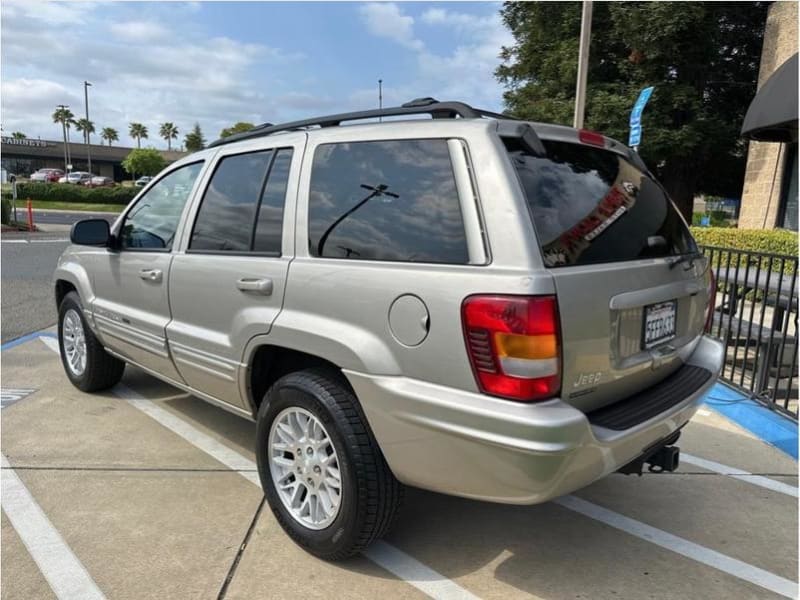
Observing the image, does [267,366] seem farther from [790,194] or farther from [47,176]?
[47,176]

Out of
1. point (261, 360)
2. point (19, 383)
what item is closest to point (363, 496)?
point (261, 360)

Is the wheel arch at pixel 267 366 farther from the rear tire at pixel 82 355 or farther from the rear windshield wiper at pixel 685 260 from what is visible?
the rear tire at pixel 82 355

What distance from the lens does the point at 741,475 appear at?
367cm

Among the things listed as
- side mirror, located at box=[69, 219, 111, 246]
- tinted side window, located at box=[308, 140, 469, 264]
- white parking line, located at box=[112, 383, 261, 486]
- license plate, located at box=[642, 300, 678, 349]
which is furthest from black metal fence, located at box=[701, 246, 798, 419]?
side mirror, located at box=[69, 219, 111, 246]

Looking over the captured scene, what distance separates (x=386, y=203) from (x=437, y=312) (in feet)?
1.93

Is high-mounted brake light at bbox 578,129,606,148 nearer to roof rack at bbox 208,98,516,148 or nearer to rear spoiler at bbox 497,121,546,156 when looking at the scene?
roof rack at bbox 208,98,516,148

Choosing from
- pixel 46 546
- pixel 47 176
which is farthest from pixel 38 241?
pixel 47 176

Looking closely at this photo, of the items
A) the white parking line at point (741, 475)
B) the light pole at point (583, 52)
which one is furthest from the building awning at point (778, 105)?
the white parking line at point (741, 475)

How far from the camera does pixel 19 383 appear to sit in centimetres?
502

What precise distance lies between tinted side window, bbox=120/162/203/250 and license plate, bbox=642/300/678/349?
2.65 meters

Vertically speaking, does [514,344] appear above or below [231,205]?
below

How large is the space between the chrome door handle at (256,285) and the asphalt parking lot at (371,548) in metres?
1.17

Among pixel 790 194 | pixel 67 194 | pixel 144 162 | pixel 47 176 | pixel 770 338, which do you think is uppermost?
pixel 144 162

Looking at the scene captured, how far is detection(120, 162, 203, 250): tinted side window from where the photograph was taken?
366cm
